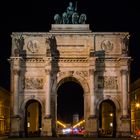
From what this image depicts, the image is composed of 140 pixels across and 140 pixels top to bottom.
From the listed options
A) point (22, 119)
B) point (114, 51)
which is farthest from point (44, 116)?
point (114, 51)

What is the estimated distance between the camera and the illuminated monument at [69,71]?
5834 cm

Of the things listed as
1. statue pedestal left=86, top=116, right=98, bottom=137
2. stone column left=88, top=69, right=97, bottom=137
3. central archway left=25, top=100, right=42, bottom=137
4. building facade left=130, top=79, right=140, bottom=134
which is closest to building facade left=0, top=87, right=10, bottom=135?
central archway left=25, top=100, right=42, bottom=137

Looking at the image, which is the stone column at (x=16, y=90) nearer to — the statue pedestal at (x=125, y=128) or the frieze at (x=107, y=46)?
the frieze at (x=107, y=46)

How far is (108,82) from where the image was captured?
59.4 m

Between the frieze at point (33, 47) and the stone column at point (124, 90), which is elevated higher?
the frieze at point (33, 47)

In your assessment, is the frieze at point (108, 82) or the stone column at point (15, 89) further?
the frieze at point (108, 82)

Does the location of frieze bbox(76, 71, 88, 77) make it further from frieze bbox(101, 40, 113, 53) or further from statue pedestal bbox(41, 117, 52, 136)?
statue pedestal bbox(41, 117, 52, 136)

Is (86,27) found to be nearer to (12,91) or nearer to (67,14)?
(67,14)

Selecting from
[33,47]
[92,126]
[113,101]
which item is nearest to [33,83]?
[33,47]

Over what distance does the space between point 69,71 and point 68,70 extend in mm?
187

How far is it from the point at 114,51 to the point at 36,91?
33.0 feet

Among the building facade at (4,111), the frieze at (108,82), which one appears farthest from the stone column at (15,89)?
the building facade at (4,111)

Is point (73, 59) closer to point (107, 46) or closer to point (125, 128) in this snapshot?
point (107, 46)

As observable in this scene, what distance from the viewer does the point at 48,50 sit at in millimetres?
58375
